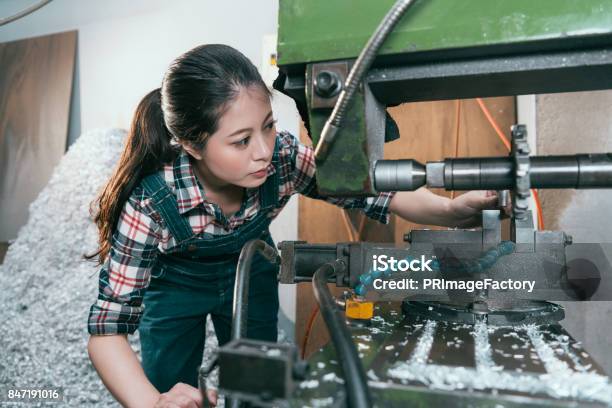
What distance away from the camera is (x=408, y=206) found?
4.03 feet

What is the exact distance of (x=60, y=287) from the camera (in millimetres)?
2309

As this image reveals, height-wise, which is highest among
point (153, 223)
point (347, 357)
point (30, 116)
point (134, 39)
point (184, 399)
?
point (134, 39)

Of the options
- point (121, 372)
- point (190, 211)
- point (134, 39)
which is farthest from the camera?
point (134, 39)

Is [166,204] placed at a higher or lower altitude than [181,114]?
lower

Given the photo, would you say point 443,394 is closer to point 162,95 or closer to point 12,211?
point 162,95

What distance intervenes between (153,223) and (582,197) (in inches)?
47.8

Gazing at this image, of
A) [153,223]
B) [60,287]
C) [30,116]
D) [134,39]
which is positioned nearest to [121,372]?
[153,223]

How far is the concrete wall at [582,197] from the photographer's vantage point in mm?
1392

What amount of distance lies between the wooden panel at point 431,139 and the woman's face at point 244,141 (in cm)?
86

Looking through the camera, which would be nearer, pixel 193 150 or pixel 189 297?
pixel 193 150

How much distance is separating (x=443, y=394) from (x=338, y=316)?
126 mm

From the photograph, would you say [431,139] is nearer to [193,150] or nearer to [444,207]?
[444,207]

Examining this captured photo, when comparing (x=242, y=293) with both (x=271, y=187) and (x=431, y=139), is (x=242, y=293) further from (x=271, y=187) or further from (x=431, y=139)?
(x=431, y=139)

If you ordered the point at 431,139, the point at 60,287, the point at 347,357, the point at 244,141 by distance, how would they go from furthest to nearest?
the point at 60,287, the point at 431,139, the point at 244,141, the point at 347,357
